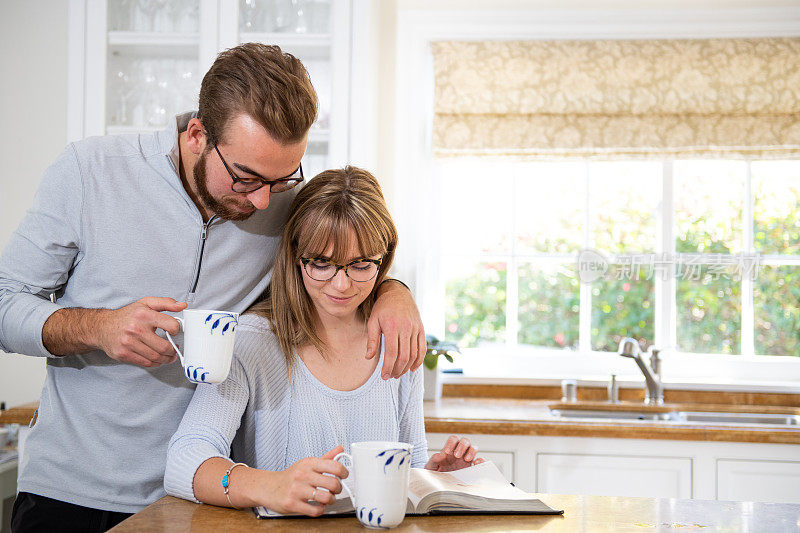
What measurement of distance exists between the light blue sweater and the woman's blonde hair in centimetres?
5

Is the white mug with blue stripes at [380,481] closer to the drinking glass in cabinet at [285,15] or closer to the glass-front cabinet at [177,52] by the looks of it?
the glass-front cabinet at [177,52]

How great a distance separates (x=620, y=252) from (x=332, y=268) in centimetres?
216

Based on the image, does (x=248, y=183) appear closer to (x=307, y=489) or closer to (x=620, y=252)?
(x=307, y=489)

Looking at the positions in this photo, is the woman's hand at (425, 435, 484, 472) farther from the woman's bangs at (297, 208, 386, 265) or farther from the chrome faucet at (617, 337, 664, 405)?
the chrome faucet at (617, 337, 664, 405)

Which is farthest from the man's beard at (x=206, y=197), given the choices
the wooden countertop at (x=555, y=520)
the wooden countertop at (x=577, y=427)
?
the wooden countertop at (x=577, y=427)

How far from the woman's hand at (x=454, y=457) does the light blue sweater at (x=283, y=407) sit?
0.11m

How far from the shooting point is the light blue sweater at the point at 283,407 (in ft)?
4.77

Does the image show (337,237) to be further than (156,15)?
No

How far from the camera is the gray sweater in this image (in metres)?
1.47

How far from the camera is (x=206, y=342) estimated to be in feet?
3.98

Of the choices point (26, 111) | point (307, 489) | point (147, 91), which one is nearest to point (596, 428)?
point (307, 489)

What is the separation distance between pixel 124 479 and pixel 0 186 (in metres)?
2.26

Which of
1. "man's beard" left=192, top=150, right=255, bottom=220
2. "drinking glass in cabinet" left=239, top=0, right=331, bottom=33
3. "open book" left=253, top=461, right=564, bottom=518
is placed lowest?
"open book" left=253, top=461, right=564, bottom=518

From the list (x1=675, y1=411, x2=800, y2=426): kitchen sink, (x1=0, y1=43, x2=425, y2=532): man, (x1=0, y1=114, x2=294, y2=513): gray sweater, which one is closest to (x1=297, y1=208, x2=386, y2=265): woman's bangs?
(x1=0, y1=43, x2=425, y2=532): man
